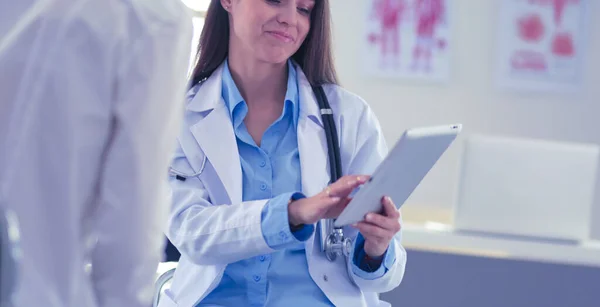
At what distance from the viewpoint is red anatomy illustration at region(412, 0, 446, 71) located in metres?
4.50

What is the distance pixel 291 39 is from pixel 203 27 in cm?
26

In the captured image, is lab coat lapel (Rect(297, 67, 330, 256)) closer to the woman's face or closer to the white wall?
the woman's face

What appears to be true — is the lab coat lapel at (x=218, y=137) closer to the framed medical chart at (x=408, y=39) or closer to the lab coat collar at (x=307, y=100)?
the lab coat collar at (x=307, y=100)

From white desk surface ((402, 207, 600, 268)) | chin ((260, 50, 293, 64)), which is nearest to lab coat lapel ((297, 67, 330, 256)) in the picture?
chin ((260, 50, 293, 64))

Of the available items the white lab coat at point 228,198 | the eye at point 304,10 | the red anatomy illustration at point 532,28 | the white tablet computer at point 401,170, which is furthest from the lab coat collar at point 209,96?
the red anatomy illustration at point 532,28

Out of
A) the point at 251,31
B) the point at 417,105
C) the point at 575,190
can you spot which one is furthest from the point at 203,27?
the point at 417,105

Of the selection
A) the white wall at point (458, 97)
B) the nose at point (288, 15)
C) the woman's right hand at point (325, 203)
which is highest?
the nose at point (288, 15)

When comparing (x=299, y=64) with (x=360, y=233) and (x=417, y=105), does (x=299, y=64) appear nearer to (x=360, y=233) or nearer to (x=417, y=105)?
(x=360, y=233)

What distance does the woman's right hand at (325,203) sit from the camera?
1.40 meters

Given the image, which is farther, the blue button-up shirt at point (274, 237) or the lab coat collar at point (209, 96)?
the lab coat collar at point (209, 96)

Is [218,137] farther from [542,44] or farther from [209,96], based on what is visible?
[542,44]

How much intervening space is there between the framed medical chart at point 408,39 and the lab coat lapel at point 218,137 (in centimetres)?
290

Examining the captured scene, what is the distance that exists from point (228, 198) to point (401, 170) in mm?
410

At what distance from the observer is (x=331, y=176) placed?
5.39 feet
